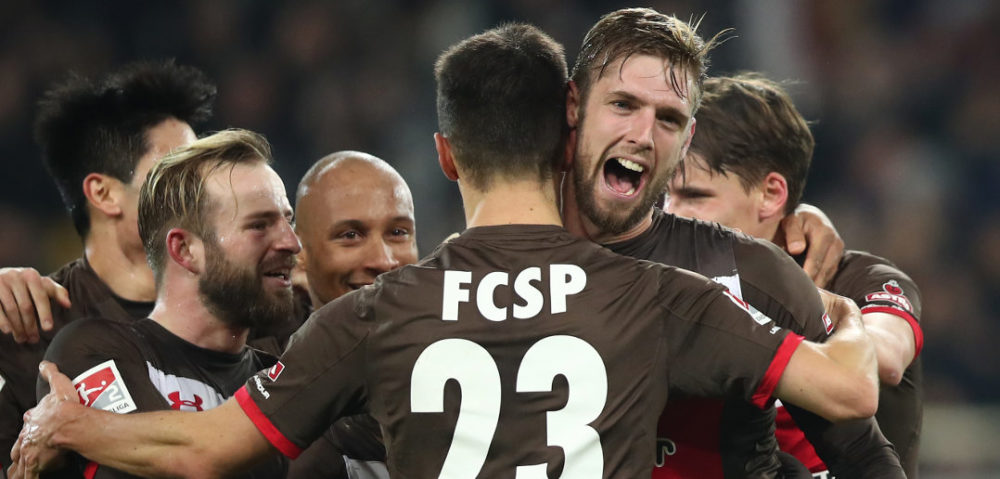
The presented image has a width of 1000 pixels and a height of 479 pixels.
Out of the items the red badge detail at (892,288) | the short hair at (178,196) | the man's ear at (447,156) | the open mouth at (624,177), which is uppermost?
the man's ear at (447,156)

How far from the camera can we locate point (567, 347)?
2.59 metres

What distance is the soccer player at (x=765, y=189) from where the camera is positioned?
3.99 metres

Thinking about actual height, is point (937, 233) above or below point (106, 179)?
below

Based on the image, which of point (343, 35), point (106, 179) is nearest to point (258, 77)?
point (343, 35)

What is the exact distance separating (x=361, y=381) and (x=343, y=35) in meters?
6.87

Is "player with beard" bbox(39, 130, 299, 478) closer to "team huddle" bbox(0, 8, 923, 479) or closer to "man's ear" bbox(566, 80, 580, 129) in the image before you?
"team huddle" bbox(0, 8, 923, 479)

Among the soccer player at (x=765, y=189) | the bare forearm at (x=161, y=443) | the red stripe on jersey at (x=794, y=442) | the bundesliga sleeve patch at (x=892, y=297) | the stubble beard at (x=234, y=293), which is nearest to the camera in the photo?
the bare forearm at (x=161, y=443)

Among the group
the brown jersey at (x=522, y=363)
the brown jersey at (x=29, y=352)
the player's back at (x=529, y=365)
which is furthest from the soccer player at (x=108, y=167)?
the player's back at (x=529, y=365)

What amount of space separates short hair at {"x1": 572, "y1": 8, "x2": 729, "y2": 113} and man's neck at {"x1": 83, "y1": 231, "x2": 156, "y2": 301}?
1.91 m

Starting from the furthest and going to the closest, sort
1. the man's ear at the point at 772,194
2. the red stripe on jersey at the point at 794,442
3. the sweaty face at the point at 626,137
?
the man's ear at the point at 772,194 < the red stripe on jersey at the point at 794,442 < the sweaty face at the point at 626,137

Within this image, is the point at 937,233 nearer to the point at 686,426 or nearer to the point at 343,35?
the point at 343,35

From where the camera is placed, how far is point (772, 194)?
13.5 ft

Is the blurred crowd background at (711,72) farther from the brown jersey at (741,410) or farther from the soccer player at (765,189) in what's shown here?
the brown jersey at (741,410)

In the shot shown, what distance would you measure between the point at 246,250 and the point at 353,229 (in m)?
0.87
